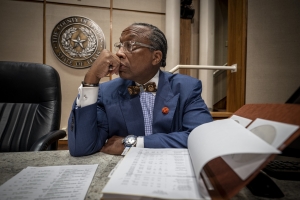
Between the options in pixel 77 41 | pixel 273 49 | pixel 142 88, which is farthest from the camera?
pixel 77 41

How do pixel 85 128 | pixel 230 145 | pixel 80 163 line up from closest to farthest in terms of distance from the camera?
pixel 230 145, pixel 80 163, pixel 85 128

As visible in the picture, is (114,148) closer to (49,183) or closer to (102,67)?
(49,183)

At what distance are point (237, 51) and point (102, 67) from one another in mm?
1935

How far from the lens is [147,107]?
115 cm

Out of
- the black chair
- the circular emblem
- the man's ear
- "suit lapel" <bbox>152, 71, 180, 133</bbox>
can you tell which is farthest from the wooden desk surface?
the circular emblem

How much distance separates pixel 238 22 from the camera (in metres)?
2.31

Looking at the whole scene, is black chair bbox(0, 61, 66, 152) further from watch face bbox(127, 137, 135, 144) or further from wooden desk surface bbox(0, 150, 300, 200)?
watch face bbox(127, 137, 135, 144)

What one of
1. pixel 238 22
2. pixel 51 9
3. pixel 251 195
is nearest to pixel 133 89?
pixel 251 195

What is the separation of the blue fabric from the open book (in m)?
0.59

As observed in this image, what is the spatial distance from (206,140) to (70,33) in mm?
3376

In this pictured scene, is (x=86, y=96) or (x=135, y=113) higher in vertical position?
(x=86, y=96)

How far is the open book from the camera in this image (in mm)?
352

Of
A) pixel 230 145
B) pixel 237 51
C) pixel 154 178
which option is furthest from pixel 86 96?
pixel 237 51

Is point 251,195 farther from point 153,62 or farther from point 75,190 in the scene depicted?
point 153,62
